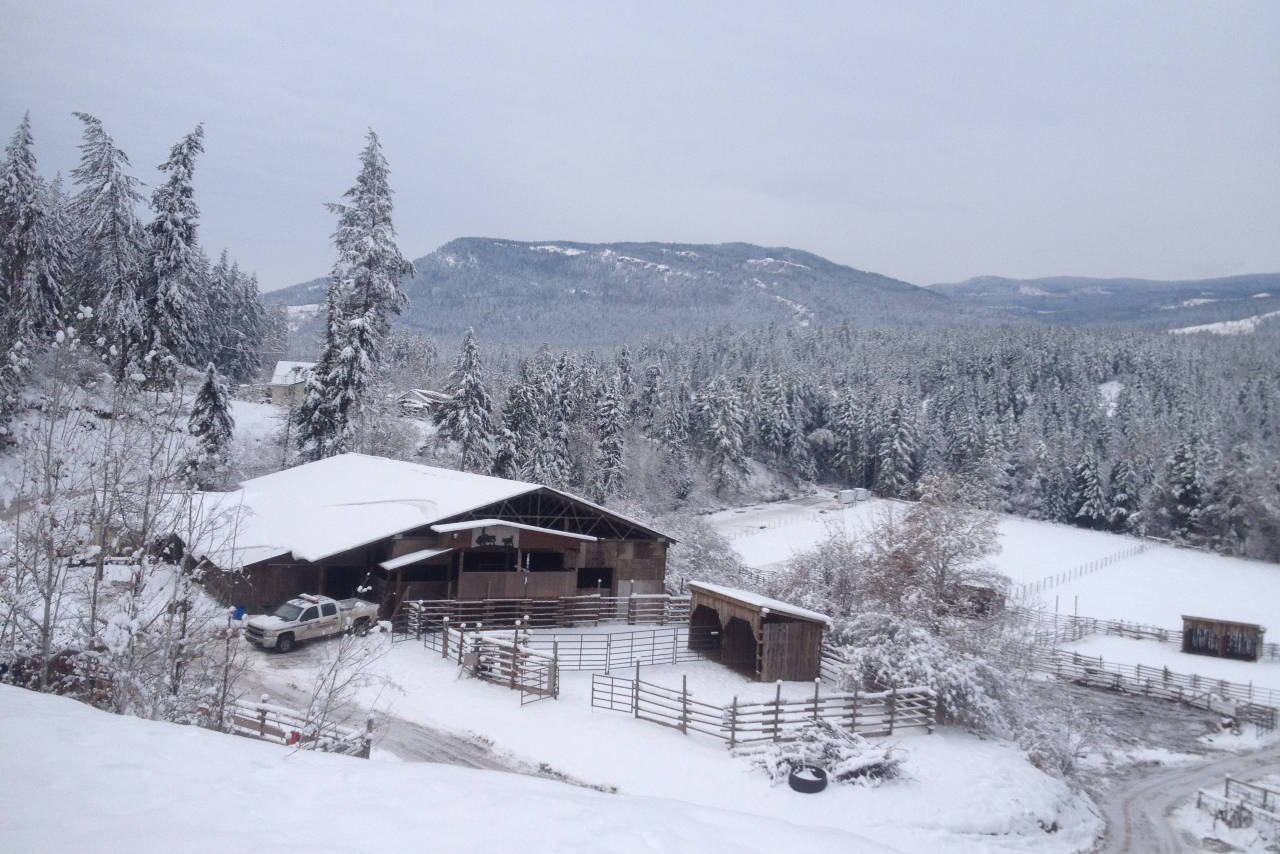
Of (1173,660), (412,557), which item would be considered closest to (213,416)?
(412,557)

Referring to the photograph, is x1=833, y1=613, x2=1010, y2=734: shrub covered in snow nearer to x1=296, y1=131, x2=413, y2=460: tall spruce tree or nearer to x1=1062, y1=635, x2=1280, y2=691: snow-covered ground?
x1=1062, y1=635, x2=1280, y2=691: snow-covered ground

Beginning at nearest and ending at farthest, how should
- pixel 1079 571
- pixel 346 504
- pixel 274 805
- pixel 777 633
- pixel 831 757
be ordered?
pixel 274 805
pixel 831 757
pixel 777 633
pixel 346 504
pixel 1079 571

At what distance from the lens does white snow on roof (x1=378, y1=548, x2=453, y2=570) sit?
83.2ft

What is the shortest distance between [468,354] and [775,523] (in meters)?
33.4

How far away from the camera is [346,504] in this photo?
2892 centimetres

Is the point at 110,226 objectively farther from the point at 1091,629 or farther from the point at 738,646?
the point at 1091,629

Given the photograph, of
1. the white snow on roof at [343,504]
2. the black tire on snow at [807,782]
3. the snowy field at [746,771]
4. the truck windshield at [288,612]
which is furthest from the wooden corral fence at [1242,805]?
the truck windshield at [288,612]

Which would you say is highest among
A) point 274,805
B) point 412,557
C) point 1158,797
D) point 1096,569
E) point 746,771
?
point 274,805

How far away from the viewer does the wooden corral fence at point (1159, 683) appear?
105ft

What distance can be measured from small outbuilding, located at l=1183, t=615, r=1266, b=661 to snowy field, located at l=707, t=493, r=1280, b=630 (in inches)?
182

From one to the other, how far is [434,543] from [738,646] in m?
11.2

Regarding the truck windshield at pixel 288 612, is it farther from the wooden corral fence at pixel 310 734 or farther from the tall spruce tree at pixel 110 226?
the tall spruce tree at pixel 110 226

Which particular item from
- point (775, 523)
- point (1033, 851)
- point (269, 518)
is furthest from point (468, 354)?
point (1033, 851)

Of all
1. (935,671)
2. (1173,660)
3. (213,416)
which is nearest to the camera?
(935,671)
